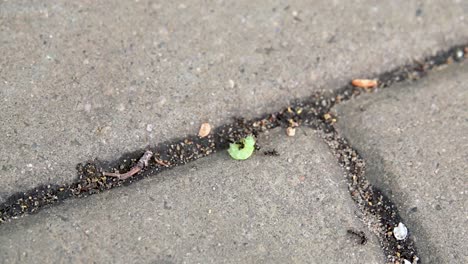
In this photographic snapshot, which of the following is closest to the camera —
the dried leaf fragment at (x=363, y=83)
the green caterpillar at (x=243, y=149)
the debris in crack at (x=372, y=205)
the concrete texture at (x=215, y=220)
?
the concrete texture at (x=215, y=220)

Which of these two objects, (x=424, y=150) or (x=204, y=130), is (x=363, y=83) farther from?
(x=204, y=130)

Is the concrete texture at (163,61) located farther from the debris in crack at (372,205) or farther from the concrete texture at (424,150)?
the debris in crack at (372,205)

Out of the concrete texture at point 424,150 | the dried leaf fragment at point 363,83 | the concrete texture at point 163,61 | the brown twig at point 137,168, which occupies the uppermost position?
the concrete texture at point 163,61

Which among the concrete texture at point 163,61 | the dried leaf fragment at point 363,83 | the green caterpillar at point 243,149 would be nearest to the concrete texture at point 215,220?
the green caterpillar at point 243,149

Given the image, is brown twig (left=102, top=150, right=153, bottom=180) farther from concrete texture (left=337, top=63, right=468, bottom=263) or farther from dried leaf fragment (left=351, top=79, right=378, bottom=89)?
dried leaf fragment (left=351, top=79, right=378, bottom=89)

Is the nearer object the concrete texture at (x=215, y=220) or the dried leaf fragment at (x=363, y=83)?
the concrete texture at (x=215, y=220)

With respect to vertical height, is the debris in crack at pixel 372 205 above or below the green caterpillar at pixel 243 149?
below

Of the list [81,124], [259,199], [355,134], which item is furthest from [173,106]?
[355,134]
